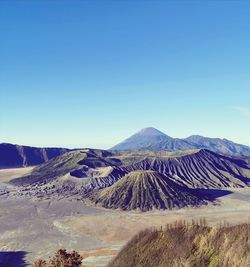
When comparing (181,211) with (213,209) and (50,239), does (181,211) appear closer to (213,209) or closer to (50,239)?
(213,209)

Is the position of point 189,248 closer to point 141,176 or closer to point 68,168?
point 141,176

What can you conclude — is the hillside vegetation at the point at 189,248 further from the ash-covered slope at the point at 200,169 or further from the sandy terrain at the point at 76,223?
the ash-covered slope at the point at 200,169

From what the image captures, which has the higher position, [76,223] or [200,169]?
[200,169]

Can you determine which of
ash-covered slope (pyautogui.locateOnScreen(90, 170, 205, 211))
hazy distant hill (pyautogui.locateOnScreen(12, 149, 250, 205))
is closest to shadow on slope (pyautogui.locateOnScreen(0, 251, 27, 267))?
ash-covered slope (pyautogui.locateOnScreen(90, 170, 205, 211))

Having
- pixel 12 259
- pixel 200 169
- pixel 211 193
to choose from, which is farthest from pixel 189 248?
pixel 200 169

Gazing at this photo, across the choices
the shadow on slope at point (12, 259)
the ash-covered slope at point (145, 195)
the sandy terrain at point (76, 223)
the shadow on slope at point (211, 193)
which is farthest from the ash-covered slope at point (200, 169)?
the shadow on slope at point (12, 259)

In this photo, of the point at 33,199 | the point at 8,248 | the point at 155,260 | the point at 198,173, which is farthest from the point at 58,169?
the point at 155,260
